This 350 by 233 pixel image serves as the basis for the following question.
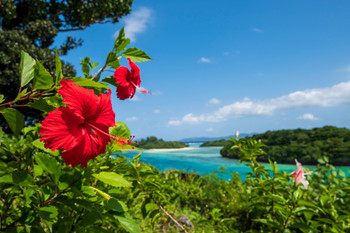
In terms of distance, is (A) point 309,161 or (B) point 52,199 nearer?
(B) point 52,199

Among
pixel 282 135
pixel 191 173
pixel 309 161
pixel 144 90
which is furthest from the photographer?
pixel 282 135

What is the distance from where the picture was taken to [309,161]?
6.88m

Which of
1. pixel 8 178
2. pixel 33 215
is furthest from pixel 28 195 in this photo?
pixel 8 178

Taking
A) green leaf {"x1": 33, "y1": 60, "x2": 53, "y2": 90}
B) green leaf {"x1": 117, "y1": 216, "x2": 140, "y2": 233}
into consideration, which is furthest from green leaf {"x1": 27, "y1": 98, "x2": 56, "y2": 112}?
green leaf {"x1": 117, "y1": 216, "x2": 140, "y2": 233}

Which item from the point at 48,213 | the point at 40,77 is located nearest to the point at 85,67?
the point at 40,77

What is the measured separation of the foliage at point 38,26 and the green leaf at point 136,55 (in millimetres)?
5759

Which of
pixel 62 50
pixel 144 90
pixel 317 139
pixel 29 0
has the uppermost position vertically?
pixel 29 0

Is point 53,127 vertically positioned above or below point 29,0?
below

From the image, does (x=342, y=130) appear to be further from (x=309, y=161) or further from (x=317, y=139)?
(x=309, y=161)

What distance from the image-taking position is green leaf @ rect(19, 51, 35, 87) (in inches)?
25.1

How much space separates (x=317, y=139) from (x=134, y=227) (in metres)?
7.86

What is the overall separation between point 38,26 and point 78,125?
794 cm

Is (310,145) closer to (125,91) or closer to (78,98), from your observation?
(125,91)

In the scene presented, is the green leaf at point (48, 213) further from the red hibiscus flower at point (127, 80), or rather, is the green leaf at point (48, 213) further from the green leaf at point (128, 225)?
the red hibiscus flower at point (127, 80)
